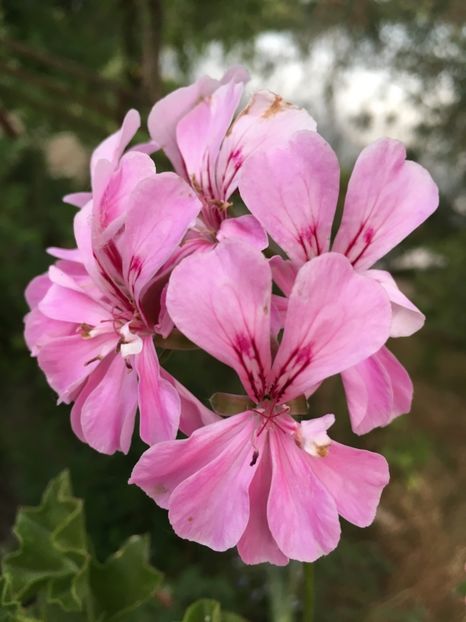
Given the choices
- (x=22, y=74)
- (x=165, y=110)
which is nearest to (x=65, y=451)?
(x=22, y=74)

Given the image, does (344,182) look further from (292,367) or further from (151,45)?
(292,367)

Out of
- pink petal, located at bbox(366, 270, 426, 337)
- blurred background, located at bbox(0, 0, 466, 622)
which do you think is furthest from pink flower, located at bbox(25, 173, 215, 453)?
blurred background, located at bbox(0, 0, 466, 622)

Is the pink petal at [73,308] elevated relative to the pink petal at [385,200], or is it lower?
lower

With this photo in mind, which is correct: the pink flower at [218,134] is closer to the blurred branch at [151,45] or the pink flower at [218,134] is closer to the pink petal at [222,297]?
the pink petal at [222,297]

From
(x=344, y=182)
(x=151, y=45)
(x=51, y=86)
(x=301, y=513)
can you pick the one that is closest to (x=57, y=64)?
(x=51, y=86)

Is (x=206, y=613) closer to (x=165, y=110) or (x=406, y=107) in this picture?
(x=165, y=110)

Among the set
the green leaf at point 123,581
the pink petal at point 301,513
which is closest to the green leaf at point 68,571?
the green leaf at point 123,581

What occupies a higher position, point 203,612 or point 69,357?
point 69,357
